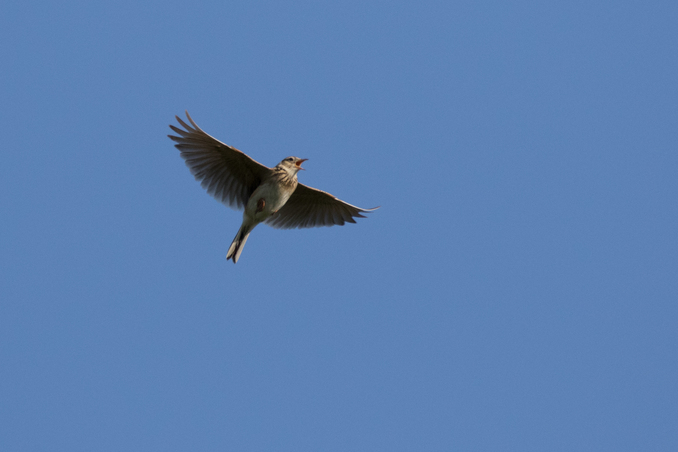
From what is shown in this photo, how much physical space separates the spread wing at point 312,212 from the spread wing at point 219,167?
1.11m

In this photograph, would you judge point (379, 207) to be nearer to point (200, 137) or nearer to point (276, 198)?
point (276, 198)

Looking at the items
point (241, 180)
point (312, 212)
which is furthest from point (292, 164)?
point (312, 212)

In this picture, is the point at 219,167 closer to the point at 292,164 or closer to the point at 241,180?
the point at 241,180

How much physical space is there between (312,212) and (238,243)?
2.29 m

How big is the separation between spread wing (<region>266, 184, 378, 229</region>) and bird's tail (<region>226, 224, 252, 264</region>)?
1321 mm

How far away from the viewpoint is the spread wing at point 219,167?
12445mm

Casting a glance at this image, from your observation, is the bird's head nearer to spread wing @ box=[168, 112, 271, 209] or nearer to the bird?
the bird

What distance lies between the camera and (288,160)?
43.1 feet

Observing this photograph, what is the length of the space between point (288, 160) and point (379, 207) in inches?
88.9

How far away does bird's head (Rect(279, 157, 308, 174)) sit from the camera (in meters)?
13.0

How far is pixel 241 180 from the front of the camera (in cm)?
1353

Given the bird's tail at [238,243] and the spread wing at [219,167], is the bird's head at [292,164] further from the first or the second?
the bird's tail at [238,243]

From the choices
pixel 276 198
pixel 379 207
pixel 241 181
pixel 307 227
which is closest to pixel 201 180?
pixel 241 181

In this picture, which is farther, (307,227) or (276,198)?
(307,227)
